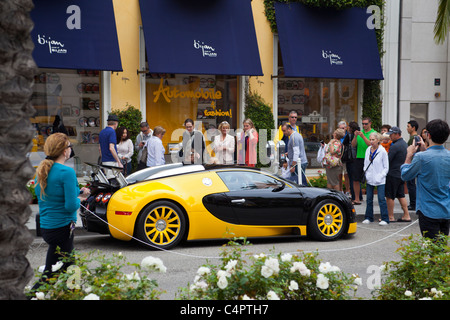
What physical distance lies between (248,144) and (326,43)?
5253 mm

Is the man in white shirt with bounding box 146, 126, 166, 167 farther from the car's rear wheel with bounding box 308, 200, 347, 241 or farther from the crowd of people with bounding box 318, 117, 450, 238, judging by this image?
the car's rear wheel with bounding box 308, 200, 347, 241

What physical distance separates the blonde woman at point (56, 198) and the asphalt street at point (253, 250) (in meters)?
1.75

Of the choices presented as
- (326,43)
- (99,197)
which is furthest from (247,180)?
(326,43)

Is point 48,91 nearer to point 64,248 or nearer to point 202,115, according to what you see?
point 202,115

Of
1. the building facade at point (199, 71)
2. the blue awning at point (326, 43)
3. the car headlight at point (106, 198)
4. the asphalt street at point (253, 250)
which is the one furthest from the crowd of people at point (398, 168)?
the car headlight at point (106, 198)

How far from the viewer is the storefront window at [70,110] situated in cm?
1586

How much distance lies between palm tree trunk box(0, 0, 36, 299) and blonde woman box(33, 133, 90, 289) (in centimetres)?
258

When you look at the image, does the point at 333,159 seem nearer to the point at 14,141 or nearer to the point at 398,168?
the point at 398,168

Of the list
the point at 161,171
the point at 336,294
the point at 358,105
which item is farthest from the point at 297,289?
the point at 358,105

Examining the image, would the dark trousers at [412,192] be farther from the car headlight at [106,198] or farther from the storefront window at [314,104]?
the car headlight at [106,198]

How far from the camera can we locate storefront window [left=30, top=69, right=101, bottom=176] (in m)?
15.9

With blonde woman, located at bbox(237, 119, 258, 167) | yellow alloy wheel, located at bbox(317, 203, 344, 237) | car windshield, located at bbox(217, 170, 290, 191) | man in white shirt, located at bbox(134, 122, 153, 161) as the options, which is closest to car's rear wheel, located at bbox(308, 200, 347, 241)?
yellow alloy wheel, located at bbox(317, 203, 344, 237)

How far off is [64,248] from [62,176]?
73 centimetres
